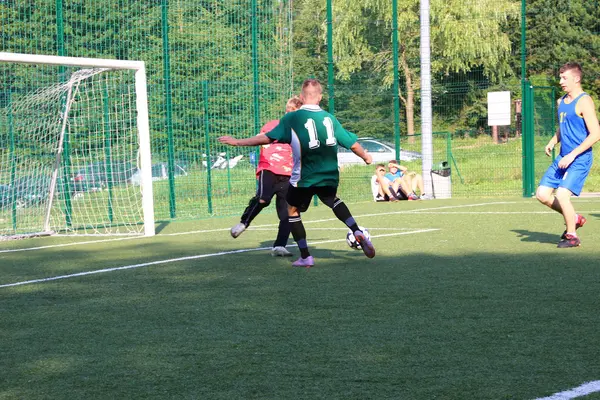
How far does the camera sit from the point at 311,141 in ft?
26.9

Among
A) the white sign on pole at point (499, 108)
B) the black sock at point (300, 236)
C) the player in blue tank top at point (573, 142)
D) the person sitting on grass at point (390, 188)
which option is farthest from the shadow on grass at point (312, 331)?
the white sign on pole at point (499, 108)

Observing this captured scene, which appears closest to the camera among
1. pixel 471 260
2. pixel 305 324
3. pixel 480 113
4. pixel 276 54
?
pixel 305 324

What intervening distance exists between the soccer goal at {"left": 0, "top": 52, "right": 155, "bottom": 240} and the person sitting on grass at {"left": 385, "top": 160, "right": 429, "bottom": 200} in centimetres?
665

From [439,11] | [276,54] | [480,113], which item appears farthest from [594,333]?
[439,11]

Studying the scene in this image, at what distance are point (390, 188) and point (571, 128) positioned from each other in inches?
390

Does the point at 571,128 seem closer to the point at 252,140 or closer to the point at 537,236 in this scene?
the point at 537,236

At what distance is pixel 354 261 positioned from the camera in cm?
885

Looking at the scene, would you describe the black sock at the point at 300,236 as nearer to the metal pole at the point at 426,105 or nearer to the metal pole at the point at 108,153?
the metal pole at the point at 108,153

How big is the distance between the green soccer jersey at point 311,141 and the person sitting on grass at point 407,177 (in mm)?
10997

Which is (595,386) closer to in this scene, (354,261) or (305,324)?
(305,324)

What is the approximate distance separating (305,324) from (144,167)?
7383 mm

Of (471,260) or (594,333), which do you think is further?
(471,260)

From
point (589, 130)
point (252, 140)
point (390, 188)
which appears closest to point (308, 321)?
point (252, 140)

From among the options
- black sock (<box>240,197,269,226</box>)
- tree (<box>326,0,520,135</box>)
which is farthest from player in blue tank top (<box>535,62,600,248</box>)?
tree (<box>326,0,520,135</box>)
